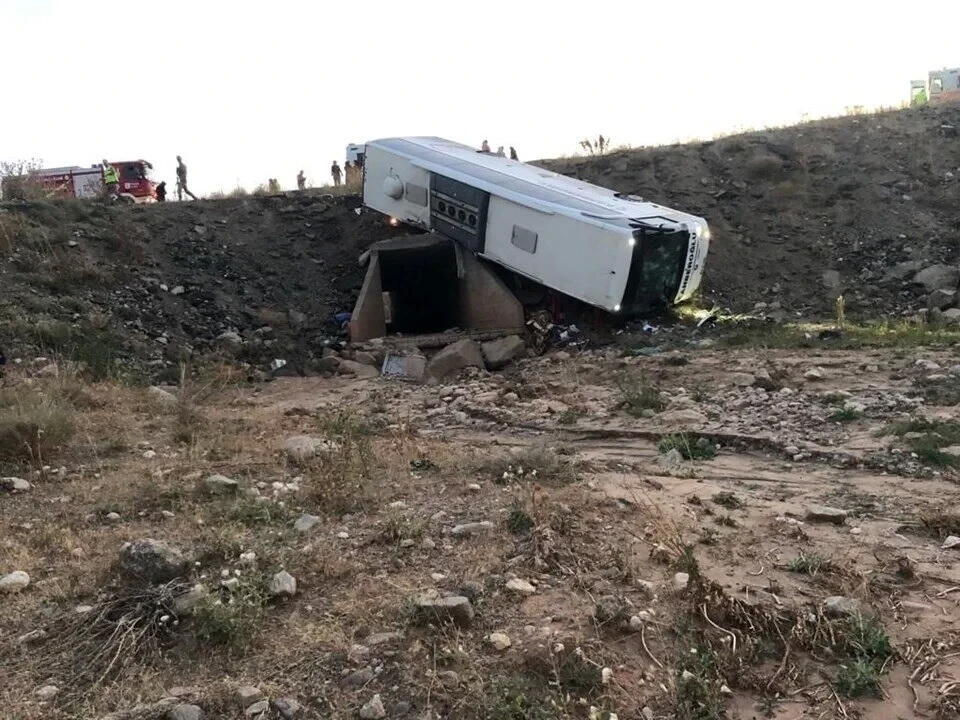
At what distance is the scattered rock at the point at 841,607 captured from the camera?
3107mm

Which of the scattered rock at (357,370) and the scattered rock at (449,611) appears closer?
the scattered rock at (449,611)

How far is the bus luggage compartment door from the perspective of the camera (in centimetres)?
1112

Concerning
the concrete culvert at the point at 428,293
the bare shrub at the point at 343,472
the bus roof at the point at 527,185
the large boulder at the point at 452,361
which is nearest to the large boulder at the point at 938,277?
the bus roof at the point at 527,185

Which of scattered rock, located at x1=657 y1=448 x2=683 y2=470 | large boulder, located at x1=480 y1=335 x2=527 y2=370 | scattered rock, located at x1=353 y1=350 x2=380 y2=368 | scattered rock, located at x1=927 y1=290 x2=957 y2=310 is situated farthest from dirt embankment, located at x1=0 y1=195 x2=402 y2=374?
scattered rock, located at x1=927 y1=290 x2=957 y2=310

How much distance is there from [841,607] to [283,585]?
239cm

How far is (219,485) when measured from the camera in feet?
15.7

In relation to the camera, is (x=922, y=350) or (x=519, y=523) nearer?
(x=519, y=523)

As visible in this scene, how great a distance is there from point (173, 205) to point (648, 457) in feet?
37.0

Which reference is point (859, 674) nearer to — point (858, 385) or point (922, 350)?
point (858, 385)

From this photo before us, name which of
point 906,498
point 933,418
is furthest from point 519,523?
point 933,418

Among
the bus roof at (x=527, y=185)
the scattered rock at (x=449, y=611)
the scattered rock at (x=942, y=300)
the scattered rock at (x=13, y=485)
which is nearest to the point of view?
the scattered rock at (x=449, y=611)

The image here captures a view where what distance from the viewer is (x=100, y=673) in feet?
9.46

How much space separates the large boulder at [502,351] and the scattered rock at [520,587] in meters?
6.98

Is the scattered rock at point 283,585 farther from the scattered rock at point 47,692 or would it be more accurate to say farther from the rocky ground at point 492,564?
the scattered rock at point 47,692
